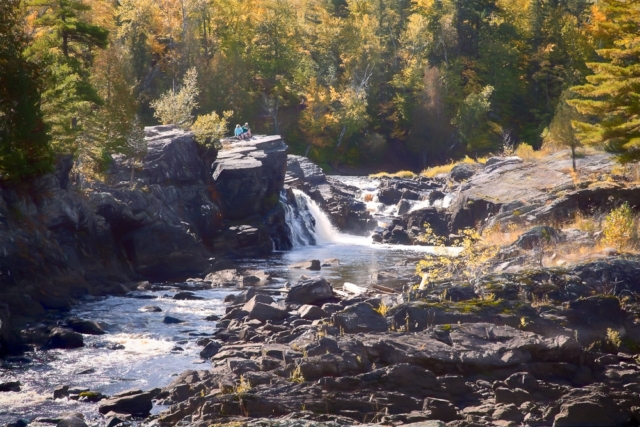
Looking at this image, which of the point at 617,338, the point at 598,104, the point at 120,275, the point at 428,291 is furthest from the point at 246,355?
the point at 598,104

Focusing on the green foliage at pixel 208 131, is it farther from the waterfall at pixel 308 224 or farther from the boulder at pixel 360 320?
the boulder at pixel 360 320

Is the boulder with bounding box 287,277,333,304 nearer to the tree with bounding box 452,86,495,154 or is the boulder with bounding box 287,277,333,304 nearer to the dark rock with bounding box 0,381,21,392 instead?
the dark rock with bounding box 0,381,21,392

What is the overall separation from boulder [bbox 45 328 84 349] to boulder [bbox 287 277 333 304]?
780 centimetres

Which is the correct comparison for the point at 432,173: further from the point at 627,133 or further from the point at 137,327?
the point at 137,327

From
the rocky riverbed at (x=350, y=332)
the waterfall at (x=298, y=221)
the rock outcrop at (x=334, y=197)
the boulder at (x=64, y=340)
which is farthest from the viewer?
the rock outcrop at (x=334, y=197)

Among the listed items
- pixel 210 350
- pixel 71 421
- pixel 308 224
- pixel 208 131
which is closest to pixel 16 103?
pixel 210 350

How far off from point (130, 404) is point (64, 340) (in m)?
6.72

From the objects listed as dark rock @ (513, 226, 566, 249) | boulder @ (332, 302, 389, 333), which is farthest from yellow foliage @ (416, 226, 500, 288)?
boulder @ (332, 302, 389, 333)

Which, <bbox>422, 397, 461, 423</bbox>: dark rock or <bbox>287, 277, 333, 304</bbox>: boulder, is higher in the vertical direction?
<bbox>422, 397, 461, 423</bbox>: dark rock

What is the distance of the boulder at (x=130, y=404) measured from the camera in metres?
16.1

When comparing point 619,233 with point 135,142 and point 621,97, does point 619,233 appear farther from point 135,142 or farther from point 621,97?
point 135,142

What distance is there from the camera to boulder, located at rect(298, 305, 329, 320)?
23.7 meters

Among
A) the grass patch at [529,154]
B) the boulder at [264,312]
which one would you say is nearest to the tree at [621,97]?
the grass patch at [529,154]

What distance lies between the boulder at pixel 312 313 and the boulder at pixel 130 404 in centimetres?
804
